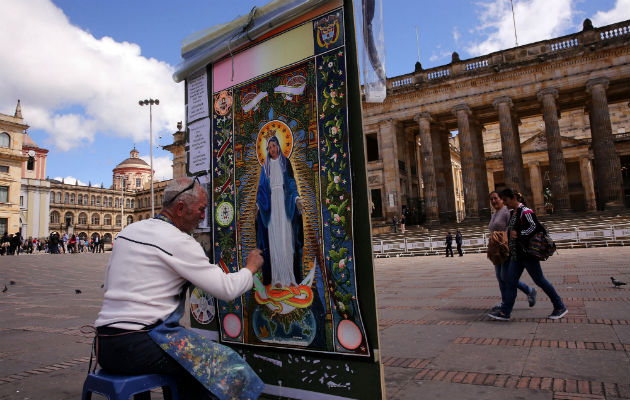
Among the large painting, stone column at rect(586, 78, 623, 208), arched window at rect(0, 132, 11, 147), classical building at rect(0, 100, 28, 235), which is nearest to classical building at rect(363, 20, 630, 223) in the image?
stone column at rect(586, 78, 623, 208)

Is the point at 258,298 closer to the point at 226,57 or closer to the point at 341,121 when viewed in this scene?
the point at 341,121

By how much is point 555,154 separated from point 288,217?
31.0 metres

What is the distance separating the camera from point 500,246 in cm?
565

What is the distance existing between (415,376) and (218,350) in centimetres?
198

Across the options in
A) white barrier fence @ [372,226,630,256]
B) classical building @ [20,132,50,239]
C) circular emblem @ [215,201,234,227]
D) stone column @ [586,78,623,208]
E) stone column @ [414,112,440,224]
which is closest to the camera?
circular emblem @ [215,201,234,227]

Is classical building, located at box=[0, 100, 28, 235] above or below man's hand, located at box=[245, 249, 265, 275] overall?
above

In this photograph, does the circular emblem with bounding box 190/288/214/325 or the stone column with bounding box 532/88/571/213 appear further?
the stone column with bounding box 532/88/571/213

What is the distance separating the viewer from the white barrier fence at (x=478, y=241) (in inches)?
A: 774

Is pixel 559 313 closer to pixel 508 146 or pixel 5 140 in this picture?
pixel 508 146

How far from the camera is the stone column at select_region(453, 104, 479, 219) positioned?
30578 millimetres

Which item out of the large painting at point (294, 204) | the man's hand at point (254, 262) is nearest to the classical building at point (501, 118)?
the large painting at point (294, 204)

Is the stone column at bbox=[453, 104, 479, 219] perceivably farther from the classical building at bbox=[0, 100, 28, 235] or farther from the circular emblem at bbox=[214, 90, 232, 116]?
the classical building at bbox=[0, 100, 28, 235]

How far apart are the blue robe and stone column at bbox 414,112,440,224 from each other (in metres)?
30.0

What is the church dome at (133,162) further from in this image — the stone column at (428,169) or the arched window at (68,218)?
the stone column at (428,169)
